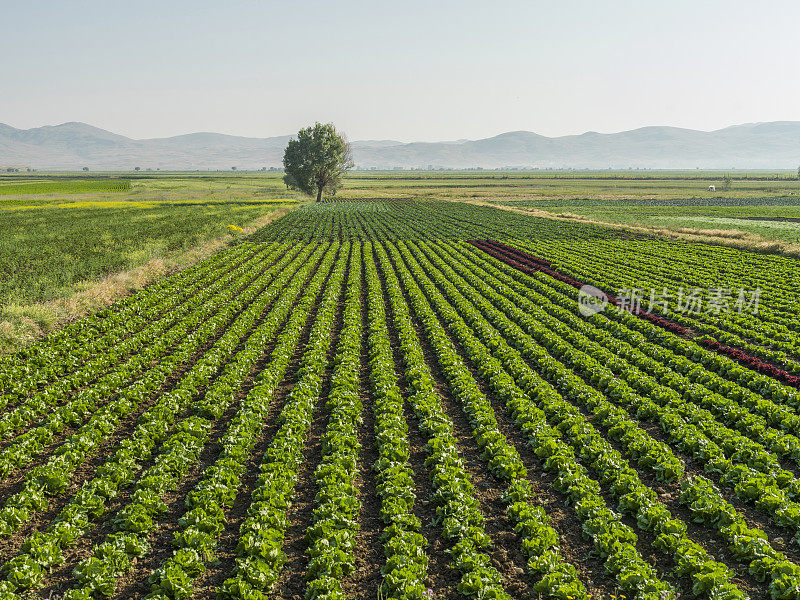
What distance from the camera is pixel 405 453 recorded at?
1074 centimetres

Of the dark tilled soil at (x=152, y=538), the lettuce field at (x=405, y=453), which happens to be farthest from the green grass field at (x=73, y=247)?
the dark tilled soil at (x=152, y=538)

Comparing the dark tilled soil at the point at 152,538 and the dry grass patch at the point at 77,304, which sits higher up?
the dry grass patch at the point at 77,304

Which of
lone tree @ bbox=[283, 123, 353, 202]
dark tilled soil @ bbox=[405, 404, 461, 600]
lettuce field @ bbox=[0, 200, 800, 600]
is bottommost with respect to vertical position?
dark tilled soil @ bbox=[405, 404, 461, 600]

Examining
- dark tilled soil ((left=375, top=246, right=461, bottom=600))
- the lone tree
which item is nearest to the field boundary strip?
dark tilled soil ((left=375, top=246, right=461, bottom=600))

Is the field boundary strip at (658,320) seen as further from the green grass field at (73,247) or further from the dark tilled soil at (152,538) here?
the green grass field at (73,247)

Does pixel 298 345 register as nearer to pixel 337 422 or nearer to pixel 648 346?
pixel 337 422

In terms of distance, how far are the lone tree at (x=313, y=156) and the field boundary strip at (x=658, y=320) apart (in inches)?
2314

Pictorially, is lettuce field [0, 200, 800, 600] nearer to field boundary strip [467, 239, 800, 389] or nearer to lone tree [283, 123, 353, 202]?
field boundary strip [467, 239, 800, 389]

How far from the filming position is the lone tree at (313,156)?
9150 centimetres

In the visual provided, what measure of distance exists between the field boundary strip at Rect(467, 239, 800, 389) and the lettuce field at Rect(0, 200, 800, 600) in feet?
0.54

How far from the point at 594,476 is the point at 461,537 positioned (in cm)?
387

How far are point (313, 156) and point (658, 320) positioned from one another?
8169 centimetres

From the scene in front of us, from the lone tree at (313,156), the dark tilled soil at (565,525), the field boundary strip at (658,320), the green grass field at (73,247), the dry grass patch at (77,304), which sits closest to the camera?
the dark tilled soil at (565,525)

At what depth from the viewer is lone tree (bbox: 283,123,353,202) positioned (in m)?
91.5
